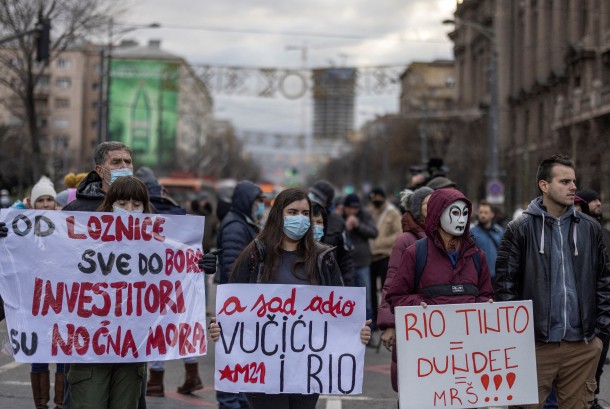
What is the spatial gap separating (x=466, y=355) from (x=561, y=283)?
76cm

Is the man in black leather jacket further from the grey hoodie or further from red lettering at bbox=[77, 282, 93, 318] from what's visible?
red lettering at bbox=[77, 282, 93, 318]

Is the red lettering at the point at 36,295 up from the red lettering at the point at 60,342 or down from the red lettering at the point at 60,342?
up

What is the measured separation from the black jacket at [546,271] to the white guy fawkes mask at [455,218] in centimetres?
57

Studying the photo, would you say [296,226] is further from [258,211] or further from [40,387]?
[40,387]

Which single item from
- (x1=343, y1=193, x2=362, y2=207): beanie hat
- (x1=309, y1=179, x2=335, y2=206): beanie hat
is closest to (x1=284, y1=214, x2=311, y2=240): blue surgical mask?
(x1=309, y1=179, x2=335, y2=206): beanie hat

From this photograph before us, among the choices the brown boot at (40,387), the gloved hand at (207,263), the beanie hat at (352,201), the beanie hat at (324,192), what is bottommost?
the brown boot at (40,387)

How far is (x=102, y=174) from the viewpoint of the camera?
6211 mm

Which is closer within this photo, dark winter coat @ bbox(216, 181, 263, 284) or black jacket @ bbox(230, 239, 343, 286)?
black jacket @ bbox(230, 239, 343, 286)

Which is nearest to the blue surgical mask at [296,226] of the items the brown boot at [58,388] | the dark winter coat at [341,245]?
the brown boot at [58,388]

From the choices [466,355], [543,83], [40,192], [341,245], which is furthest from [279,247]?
[543,83]

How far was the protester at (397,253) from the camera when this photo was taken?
5773 millimetres

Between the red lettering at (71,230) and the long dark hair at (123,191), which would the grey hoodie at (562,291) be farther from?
the red lettering at (71,230)

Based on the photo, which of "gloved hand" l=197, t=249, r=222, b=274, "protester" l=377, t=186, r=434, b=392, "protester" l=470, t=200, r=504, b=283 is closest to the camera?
"protester" l=377, t=186, r=434, b=392

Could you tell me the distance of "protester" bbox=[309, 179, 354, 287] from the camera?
8.97m
